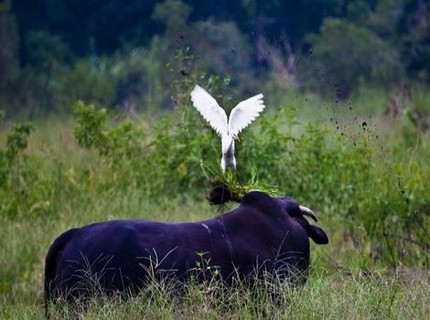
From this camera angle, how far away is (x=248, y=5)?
18.0 metres

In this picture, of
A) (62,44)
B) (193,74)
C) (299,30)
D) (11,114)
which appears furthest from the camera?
(62,44)

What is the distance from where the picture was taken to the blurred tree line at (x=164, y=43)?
20188 millimetres

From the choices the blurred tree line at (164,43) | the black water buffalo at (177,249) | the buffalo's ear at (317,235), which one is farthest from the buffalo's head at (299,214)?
the blurred tree line at (164,43)

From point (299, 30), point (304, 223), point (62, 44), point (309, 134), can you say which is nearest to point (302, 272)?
point (304, 223)

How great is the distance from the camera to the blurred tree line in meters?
20.2

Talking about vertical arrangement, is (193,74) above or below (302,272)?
above

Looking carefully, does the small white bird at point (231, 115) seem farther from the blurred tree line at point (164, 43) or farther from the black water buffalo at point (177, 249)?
the blurred tree line at point (164, 43)

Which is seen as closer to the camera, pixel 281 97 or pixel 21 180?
pixel 21 180

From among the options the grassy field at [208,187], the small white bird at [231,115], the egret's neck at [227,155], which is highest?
the small white bird at [231,115]

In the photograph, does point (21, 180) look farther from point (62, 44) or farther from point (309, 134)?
point (62, 44)

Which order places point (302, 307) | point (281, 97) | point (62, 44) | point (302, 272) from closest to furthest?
point (302, 307)
point (302, 272)
point (281, 97)
point (62, 44)

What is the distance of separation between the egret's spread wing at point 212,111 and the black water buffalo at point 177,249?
0.73 metres

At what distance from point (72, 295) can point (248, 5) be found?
1254 cm

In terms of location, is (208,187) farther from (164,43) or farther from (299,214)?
(164,43)
